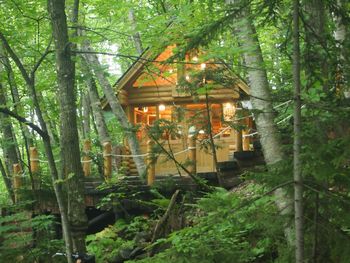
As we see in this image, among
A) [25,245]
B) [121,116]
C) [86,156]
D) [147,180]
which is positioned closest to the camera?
[25,245]

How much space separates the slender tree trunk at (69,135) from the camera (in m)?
5.54

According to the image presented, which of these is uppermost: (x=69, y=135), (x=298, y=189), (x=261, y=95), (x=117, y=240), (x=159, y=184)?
(x=261, y=95)

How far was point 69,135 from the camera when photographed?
5.58 meters

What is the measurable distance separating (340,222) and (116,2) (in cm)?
906

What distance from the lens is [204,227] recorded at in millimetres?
3469

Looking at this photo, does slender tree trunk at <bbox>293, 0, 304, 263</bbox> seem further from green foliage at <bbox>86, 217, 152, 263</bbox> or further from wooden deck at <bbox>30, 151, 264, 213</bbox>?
wooden deck at <bbox>30, 151, 264, 213</bbox>

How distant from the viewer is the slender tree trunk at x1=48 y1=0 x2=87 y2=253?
218 inches

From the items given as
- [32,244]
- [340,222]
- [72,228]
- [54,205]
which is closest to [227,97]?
[54,205]

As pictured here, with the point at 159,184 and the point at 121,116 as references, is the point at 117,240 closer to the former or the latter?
the point at 159,184

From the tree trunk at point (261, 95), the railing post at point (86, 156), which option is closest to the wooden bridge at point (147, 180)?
the railing post at point (86, 156)

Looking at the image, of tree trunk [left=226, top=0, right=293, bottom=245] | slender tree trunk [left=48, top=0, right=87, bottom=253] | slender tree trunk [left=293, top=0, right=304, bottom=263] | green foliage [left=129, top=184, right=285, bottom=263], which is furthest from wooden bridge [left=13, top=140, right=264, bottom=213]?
slender tree trunk [left=293, top=0, right=304, bottom=263]

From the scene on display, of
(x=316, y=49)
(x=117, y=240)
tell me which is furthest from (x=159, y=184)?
(x=316, y=49)

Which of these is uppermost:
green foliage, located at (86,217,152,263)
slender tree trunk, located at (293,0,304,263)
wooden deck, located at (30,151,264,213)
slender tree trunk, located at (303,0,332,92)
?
slender tree trunk, located at (303,0,332,92)

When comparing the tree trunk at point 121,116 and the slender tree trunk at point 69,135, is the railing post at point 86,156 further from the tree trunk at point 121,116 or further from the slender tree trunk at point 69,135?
the slender tree trunk at point 69,135
